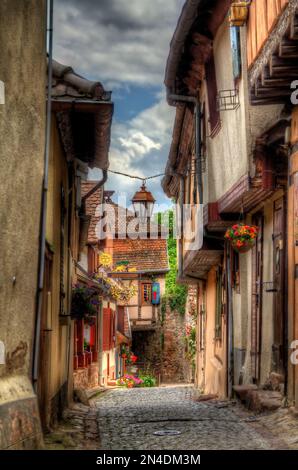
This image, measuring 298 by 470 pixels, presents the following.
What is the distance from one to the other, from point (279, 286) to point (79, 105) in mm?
4088

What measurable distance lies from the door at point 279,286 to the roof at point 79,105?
113 inches

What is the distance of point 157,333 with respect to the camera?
44281mm

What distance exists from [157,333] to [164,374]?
265 cm

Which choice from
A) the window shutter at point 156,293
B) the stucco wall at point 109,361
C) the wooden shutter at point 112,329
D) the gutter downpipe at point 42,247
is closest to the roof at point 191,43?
the gutter downpipe at point 42,247

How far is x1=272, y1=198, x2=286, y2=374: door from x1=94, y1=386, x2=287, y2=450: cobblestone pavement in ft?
3.29

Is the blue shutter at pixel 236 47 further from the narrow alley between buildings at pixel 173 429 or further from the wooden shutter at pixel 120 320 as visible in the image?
the wooden shutter at pixel 120 320

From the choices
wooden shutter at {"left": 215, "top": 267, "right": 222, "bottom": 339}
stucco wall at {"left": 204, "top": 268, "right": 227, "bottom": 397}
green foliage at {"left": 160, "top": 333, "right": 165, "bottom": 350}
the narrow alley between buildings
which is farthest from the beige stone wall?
green foliage at {"left": 160, "top": 333, "right": 165, "bottom": 350}

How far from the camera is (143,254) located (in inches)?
1857

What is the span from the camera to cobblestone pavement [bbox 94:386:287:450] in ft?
28.8

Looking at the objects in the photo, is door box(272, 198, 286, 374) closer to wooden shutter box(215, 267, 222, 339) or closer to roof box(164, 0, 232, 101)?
roof box(164, 0, 232, 101)

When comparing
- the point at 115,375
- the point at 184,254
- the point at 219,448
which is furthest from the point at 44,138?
the point at 115,375

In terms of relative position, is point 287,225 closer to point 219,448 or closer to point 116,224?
point 219,448

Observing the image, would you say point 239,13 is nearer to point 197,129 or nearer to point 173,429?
point 197,129

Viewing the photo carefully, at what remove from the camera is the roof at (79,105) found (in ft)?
32.1
